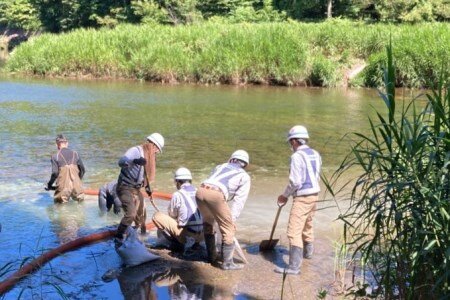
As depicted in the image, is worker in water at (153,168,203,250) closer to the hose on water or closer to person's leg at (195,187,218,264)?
person's leg at (195,187,218,264)

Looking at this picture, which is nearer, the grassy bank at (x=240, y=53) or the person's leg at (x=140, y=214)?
the person's leg at (x=140, y=214)

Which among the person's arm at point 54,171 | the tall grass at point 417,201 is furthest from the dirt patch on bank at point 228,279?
the person's arm at point 54,171

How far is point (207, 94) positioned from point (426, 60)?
31.8 ft

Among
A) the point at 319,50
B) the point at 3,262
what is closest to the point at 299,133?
the point at 3,262

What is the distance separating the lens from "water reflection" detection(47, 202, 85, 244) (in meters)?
8.62

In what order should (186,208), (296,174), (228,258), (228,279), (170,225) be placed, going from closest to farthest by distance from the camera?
(228,279) < (296,174) < (228,258) < (186,208) < (170,225)

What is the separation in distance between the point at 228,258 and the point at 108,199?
3.02 m

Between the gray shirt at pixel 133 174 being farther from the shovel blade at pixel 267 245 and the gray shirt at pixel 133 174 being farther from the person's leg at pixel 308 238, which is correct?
the person's leg at pixel 308 238

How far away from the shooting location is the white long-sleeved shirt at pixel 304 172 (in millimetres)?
6932

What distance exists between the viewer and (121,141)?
1636 cm

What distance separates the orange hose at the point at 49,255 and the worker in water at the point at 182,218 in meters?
0.92

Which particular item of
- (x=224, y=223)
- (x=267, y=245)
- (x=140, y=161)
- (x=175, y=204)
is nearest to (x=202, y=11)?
(x=140, y=161)

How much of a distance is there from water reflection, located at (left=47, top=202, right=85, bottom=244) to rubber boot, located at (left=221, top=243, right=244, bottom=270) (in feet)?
7.88

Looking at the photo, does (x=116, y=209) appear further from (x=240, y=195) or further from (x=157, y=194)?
(x=240, y=195)
